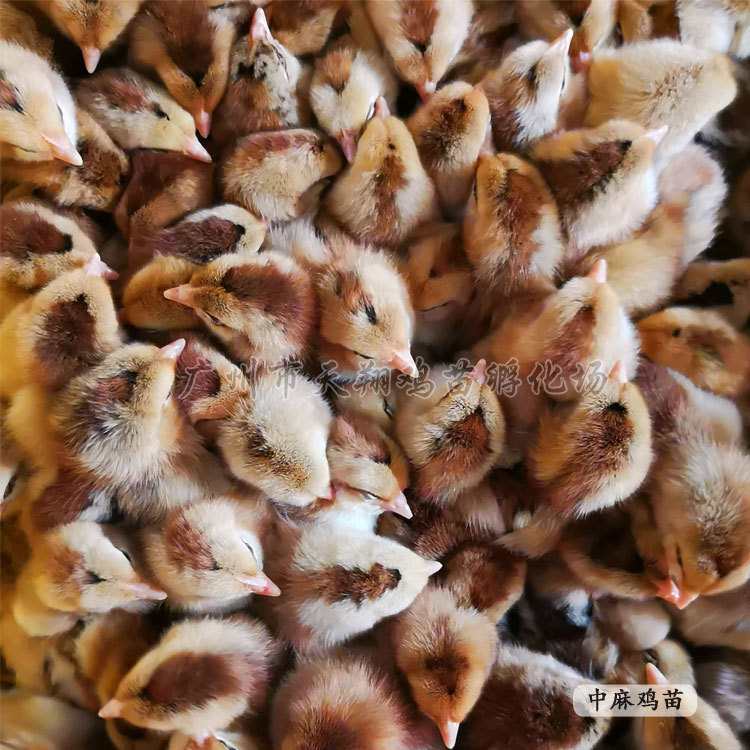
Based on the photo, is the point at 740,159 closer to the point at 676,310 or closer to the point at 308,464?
the point at 676,310

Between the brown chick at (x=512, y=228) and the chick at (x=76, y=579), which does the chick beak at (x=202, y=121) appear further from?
the chick at (x=76, y=579)

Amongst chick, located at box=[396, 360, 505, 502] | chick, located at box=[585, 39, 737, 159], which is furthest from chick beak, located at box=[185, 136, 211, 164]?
chick, located at box=[585, 39, 737, 159]

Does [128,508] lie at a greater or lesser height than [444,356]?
greater

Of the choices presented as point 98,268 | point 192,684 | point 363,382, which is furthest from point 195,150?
point 192,684

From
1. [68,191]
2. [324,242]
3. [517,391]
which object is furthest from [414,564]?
[68,191]

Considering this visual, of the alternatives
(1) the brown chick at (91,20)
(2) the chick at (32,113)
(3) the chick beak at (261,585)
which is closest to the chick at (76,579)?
(3) the chick beak at (261,585)

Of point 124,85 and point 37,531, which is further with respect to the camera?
point 124,85
